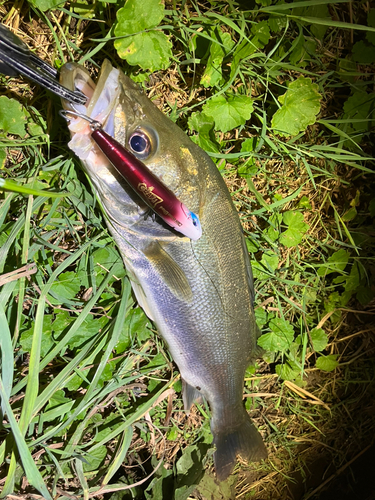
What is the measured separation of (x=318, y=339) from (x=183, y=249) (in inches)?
50.1

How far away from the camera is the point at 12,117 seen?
1.48 metres

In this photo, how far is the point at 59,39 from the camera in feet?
5.08

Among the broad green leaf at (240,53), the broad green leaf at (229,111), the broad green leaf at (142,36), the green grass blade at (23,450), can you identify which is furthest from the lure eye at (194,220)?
the green grass blade at (23,450)

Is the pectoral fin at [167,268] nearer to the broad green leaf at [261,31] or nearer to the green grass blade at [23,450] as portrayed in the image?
the green grass blade at [23,450]

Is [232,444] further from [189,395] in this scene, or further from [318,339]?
[318,339]

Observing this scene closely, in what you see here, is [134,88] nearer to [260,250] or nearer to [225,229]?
[225,229]

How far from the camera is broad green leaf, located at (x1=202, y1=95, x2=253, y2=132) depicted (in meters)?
1.63

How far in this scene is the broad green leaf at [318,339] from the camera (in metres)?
2.13

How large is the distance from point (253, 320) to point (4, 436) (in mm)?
1384

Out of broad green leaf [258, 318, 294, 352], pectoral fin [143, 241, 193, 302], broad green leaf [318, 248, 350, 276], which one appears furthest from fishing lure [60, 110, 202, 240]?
broad green leaf [318, 248, 350, 276]

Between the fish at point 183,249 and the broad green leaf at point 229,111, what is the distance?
30 centimetres

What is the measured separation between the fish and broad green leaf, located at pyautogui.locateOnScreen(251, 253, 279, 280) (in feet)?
1.12

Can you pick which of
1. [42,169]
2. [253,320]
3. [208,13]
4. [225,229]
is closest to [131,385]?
[253,320]

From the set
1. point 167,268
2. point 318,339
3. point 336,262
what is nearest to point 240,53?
point 167,268
